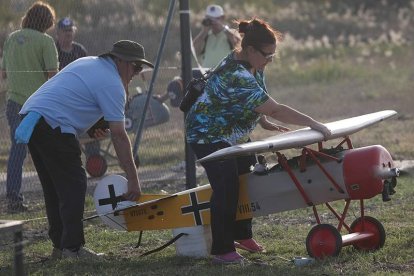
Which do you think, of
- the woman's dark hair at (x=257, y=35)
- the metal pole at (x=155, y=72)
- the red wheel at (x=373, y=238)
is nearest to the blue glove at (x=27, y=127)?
the woman's dark hair at (x=257, y=35)

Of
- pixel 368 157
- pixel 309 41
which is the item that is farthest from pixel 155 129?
pixel 309 41

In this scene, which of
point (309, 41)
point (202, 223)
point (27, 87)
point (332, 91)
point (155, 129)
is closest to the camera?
point (202, 223)

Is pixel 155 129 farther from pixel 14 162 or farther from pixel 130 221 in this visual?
pixel 130 221

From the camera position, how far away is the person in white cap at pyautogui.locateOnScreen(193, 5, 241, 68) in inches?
494

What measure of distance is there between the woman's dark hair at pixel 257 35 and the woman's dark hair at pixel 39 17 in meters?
2.92

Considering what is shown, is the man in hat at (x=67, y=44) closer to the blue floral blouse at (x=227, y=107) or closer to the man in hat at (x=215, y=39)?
the man in hat at (x=215, y=39)

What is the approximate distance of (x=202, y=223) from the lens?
7230mm

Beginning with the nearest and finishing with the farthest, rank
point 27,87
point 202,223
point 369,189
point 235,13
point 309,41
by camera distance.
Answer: point 369,189 < point 202,223 < point 27,87 < point 309,41 < point 235,13

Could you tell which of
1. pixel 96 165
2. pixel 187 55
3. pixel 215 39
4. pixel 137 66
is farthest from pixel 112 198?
pixel 215 39

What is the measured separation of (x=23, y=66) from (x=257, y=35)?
11.1 ft

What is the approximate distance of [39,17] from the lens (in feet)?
30.8

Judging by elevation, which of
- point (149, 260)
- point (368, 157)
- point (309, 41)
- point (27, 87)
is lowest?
point (149, 260)

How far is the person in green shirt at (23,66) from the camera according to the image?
9430 millimetres

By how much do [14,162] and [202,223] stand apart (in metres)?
3.18
